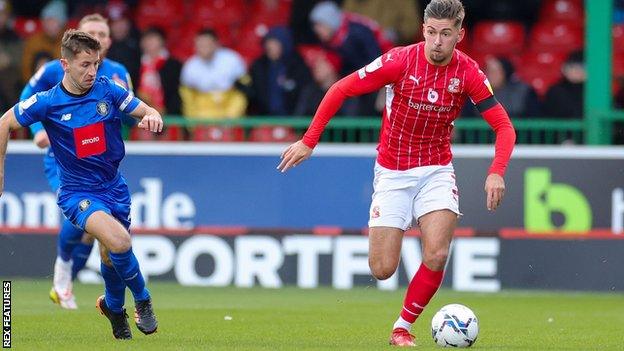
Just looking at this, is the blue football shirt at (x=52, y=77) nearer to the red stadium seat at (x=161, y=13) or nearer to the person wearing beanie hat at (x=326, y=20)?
the person wearing beanie hat at (x=326, y=20)

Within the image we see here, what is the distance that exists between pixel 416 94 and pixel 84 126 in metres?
2.16

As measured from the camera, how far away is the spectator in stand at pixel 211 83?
55.1 feet

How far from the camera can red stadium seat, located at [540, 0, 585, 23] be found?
63.6 ft

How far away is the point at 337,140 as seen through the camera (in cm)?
1591

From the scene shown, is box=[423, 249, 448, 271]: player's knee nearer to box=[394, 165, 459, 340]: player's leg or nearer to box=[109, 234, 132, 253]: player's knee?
box=[394, 165, 459, 340]: player's leg

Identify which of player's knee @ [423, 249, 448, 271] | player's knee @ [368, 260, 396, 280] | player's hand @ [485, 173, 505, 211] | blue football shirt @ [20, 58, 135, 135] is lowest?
player's knee @ [368, 260, 396, 280]

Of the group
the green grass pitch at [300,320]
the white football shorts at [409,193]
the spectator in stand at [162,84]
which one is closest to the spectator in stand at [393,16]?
the spectator in stand at [162,84]

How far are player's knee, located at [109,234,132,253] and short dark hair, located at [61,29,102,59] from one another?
1.19 meters

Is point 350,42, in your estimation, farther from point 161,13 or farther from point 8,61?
point 8,61

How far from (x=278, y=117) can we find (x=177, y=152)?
156cm

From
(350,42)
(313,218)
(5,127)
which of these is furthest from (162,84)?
(5,127)

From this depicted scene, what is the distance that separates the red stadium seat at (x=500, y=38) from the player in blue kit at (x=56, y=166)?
7814 millimetres

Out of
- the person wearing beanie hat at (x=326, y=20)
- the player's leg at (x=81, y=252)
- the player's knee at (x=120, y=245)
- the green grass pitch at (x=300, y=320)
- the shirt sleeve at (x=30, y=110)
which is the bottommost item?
the green grass pitch at (x=300, y=320)

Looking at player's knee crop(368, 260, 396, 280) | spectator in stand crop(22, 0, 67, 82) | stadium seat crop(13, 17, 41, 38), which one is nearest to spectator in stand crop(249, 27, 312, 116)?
spectator in stand crop(22, 0, 67, 82)
